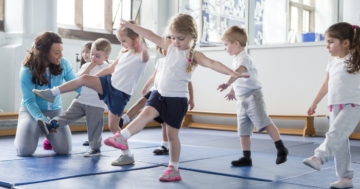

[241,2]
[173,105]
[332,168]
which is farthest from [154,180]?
[241,2]

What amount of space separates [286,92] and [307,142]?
1.40 m

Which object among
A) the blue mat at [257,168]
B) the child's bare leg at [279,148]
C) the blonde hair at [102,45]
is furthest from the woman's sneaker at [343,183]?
the blonde hair at [102,45]

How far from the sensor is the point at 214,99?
7.62 metres

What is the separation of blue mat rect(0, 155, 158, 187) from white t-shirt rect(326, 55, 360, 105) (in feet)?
4.81

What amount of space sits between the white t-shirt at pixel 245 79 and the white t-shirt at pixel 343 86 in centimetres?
92

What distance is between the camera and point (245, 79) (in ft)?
12.4

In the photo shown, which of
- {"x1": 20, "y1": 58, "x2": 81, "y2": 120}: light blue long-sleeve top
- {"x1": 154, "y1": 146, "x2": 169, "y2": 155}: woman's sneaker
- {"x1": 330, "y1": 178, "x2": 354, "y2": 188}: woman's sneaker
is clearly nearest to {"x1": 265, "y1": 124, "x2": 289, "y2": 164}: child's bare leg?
{"x1": 330, "y1": 178, "x2": 354, "y2": 188}: woman's sneaker

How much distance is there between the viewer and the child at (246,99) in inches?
146

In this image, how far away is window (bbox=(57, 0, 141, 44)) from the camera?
724 centimetres

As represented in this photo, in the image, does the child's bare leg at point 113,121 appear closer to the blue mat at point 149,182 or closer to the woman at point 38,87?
the woman at point 38,87

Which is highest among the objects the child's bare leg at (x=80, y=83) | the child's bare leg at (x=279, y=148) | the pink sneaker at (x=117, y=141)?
the child's bare leg at (x=80, y=83)

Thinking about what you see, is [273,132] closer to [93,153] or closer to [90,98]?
[93,153]

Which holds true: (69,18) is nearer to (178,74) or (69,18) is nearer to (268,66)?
(268,66)

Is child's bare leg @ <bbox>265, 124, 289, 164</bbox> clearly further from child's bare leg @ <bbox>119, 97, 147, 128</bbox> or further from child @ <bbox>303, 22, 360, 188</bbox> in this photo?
child's bare leg @ <bbox>119, 97, 147, 128</bbox>
